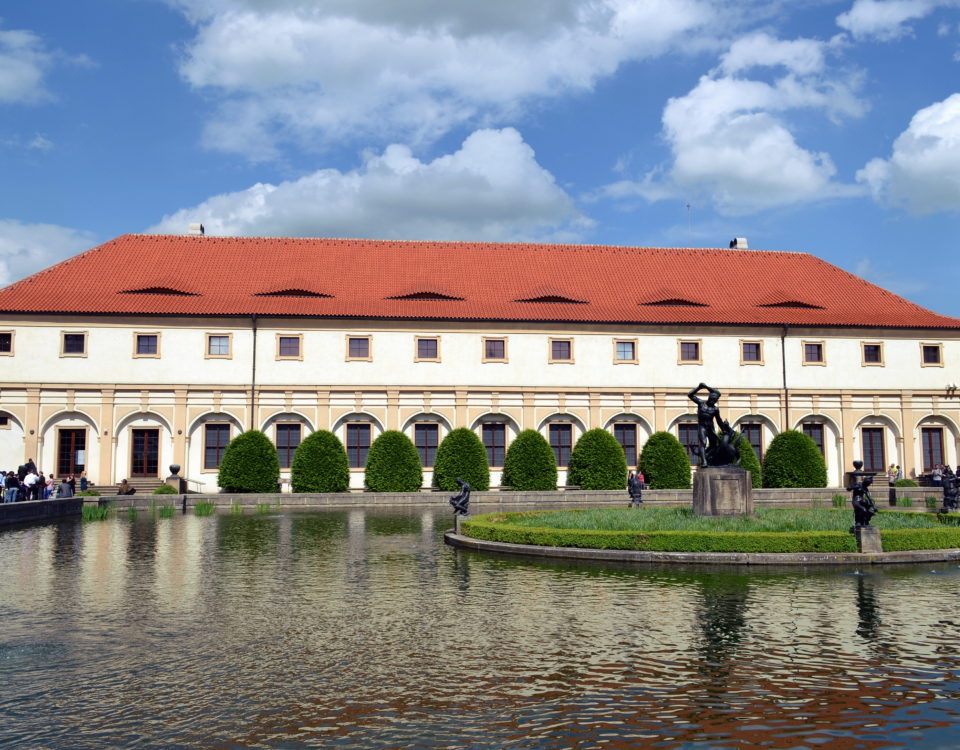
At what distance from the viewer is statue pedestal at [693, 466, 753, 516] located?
22109mm

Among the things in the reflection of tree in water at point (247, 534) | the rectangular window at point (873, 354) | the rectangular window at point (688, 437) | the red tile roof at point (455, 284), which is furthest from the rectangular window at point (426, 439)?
the rectangular window at point (873, 354)

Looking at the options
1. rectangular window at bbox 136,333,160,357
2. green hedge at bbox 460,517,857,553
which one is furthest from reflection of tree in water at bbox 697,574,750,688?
rectangular window at bbox 136,333,160,357

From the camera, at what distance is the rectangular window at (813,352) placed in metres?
46.1

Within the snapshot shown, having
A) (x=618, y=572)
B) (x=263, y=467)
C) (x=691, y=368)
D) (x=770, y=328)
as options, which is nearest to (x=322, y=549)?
(x=618, y=572)

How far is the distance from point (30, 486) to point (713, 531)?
91.7ft

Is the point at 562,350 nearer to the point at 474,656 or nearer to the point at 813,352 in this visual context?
the point at 813,352

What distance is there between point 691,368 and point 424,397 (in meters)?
14.0

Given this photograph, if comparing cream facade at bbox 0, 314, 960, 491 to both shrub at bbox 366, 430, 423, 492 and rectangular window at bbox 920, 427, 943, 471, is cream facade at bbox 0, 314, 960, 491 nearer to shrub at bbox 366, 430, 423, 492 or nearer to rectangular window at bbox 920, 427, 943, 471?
rectangular window at bbox 920, 427, 943, 471

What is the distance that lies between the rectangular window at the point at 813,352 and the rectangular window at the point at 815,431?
3273 millimetres

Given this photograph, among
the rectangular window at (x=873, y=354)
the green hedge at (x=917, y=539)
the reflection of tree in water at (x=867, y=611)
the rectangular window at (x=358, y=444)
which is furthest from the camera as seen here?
the rectangular window at (x=873, y=354)

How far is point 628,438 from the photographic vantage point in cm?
4509

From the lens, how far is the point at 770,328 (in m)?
45.8

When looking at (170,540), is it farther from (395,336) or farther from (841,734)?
(395,336)

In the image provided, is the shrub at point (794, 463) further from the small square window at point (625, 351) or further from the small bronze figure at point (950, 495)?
the small bronze figure at point (950, 495)
